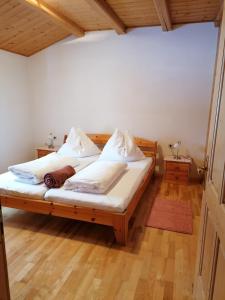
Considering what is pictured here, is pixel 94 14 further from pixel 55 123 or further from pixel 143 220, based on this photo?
pixel 143 220

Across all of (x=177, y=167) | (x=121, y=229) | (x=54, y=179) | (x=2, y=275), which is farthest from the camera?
(x=177, y=167)

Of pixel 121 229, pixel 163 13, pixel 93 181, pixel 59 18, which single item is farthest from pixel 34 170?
pixel 163 13

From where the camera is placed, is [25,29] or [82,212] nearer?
[82,212]

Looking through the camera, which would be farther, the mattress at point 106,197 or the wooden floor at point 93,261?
the mattress at point 106,197

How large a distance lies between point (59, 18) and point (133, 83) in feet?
5.28

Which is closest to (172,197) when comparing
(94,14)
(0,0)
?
(94,14)

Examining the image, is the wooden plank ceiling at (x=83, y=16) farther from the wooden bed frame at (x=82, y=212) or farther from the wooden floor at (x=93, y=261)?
the wooden floor at (x=93, y=261)

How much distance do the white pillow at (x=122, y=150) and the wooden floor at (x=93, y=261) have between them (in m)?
1.18

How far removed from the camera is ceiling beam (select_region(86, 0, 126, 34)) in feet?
9.07

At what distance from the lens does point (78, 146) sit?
3969 millimetres

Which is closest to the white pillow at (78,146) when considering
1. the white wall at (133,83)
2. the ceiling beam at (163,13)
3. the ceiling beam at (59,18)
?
the white wall at (133,83)

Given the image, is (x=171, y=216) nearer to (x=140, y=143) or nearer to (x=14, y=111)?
(x=140, y=143)

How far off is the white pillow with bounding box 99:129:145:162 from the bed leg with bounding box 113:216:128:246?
1540 millimetres

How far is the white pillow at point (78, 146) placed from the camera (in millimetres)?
3922
